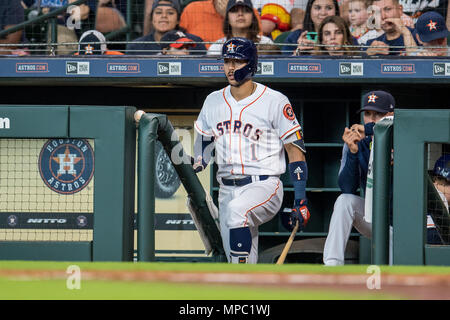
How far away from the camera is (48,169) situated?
4820 millimetres

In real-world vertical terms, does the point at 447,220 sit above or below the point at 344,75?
below

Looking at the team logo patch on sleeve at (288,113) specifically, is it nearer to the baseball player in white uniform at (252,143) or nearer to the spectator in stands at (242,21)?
the baseball player in white uniform at (252,143)

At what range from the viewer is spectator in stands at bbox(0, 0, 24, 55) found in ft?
23.7

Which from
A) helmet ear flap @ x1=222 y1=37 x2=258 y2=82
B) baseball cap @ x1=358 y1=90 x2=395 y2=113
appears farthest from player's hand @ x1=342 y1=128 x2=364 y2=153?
helmet ear flap @ x1=222 y1=37 x2=258 y2=82

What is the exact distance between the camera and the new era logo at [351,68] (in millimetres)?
6363

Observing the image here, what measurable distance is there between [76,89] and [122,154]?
4.60m

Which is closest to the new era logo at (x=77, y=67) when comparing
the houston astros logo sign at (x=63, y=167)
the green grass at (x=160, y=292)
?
the houston astros logo sign at (x=63, y=167)

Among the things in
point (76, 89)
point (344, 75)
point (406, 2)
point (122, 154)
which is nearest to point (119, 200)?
point (122, 154)

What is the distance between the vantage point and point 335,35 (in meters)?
6.45

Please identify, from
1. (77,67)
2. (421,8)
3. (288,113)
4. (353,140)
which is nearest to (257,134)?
(288,113)

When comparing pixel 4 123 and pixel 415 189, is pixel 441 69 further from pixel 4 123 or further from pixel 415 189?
pixel 4 123

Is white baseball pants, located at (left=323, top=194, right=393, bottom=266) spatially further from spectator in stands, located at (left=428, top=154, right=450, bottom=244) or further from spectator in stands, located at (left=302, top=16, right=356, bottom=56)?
spectator in stands, located at (left=302, top=16, right=356, bottom=56)

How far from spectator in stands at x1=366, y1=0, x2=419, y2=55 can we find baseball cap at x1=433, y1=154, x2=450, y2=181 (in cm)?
227
